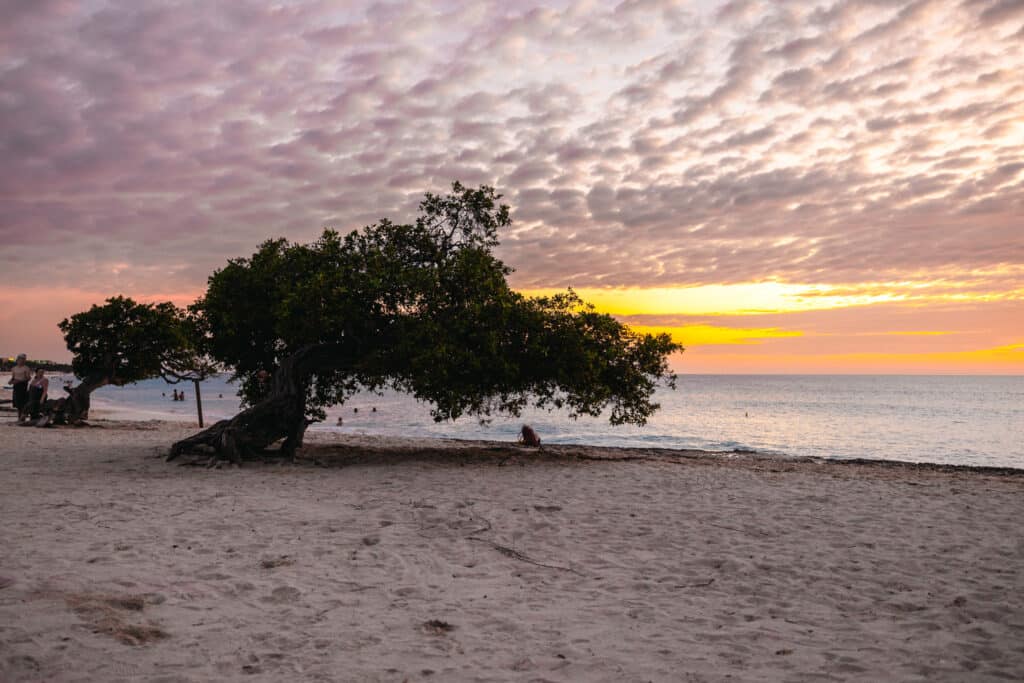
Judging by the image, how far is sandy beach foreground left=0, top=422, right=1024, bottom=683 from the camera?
18.4ft

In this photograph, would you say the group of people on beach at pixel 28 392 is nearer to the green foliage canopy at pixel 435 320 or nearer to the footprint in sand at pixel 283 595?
the green foliage canopy at pixel 435 320

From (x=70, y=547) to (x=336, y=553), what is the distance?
11.0ft

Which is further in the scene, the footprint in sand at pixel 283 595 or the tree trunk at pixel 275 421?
the tree trunk at pixel 275 421

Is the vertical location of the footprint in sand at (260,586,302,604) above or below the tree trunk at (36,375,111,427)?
below

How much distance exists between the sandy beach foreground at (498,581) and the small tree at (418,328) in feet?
12.7

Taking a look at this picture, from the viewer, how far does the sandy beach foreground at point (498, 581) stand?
5617 mm

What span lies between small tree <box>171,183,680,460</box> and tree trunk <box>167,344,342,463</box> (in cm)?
4

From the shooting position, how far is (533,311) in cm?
1812

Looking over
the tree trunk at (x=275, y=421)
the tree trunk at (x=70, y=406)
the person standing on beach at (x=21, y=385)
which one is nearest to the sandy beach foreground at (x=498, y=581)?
the tree trunk at (x=275, y=421)

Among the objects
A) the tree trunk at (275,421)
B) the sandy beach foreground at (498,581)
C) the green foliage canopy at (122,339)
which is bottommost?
the sandy beach foreground at (498,581)

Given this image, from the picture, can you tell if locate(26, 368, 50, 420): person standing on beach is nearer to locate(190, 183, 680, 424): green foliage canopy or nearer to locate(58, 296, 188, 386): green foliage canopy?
locate(58, 296, 188, 386): green foliage canopy

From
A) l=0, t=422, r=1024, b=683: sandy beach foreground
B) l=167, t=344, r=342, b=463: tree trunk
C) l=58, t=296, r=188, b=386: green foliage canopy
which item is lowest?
l=0, t=422, r=1024, b=683: sandy beach foreground

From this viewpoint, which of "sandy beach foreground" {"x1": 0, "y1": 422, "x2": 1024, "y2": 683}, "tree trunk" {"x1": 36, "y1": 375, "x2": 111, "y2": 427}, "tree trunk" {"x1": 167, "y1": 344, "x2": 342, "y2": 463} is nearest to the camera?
"sandy beach foreground" {"x1": 0, "y1": 422, "x2": 1024, "y2": 683}

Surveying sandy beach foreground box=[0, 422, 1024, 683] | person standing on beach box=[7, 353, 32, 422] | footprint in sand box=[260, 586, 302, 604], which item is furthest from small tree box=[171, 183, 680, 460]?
person standing on beach box=[7, 353, 32, 422]
